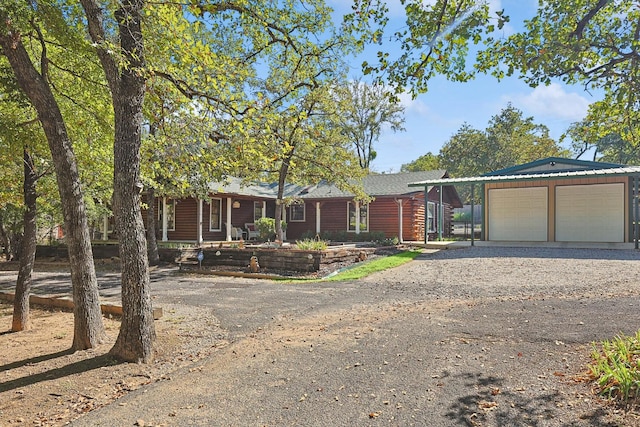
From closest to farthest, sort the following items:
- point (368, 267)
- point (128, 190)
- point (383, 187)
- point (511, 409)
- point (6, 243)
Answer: point (511, 409)
point (128, 190)
point (368, 267)
point (6, 243)
point (383, 187)

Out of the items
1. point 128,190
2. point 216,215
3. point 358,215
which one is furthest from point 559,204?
point 128,190

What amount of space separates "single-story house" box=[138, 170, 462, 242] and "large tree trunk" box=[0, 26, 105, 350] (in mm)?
13563

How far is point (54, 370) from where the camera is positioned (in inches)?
191

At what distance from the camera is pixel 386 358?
4637mm

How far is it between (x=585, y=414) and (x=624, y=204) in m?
17.2

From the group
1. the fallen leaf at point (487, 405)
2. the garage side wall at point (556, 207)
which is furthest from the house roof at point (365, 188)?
the fallen leaf at point (487, 405)

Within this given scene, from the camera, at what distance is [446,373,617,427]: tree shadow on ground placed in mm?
3162

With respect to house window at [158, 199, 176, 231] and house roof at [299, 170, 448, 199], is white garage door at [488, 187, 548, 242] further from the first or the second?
house window at [158, 199, 176, 231]

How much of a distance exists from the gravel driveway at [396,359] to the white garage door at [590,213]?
9390mm

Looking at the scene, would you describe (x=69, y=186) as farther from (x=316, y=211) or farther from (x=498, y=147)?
(x=498, y=147)

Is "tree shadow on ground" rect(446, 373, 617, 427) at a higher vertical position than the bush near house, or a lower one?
lower

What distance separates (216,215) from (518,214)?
46.8 feet

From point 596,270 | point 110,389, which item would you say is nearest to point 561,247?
point 596,270

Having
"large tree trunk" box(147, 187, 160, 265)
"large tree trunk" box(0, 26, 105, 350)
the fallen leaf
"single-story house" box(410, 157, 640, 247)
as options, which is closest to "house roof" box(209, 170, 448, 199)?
"single-story house" box(410, 157, 640, 247)
